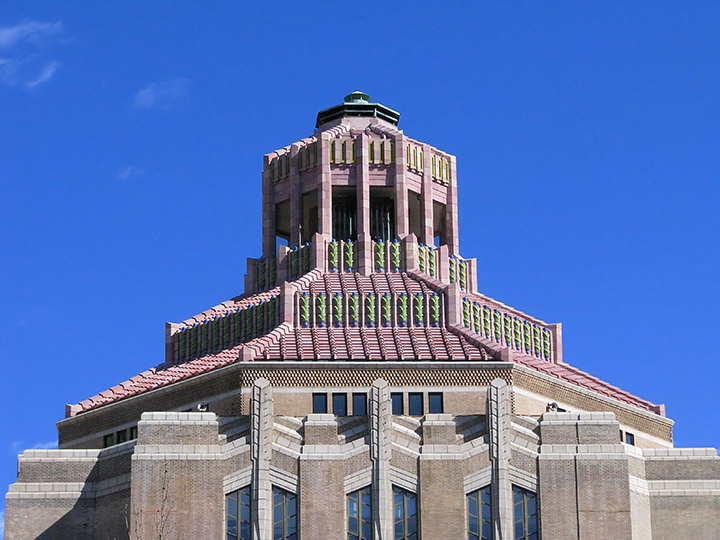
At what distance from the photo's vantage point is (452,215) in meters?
117

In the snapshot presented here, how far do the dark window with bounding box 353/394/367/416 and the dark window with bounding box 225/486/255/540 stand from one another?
8.04m

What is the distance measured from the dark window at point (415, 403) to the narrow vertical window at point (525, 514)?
→ 25.0ft

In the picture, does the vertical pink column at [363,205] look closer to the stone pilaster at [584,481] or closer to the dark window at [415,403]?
the dark window at [415,403]

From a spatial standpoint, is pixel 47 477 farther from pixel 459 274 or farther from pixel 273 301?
pixel 459 274

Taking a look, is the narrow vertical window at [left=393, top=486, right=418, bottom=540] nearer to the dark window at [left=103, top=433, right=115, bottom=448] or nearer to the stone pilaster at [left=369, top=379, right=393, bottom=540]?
the stone pilaster at [left=369, top=379, right=393, bottom=540]

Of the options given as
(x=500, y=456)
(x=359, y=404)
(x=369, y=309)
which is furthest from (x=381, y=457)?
(x=369, y=309)

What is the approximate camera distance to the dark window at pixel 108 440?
344ft

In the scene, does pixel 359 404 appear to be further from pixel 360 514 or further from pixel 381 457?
pixel 360 514

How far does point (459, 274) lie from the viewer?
114m

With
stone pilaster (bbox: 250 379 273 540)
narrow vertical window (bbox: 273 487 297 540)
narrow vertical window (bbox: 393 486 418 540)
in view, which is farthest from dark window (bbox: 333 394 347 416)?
narrow vertical window (bbox: 273 487 297 540)

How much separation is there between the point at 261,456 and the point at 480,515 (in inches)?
→ 389

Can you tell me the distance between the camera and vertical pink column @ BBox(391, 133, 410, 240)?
113m

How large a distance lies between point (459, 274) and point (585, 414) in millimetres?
20287

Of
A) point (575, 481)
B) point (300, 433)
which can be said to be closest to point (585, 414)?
point (575, 481)
